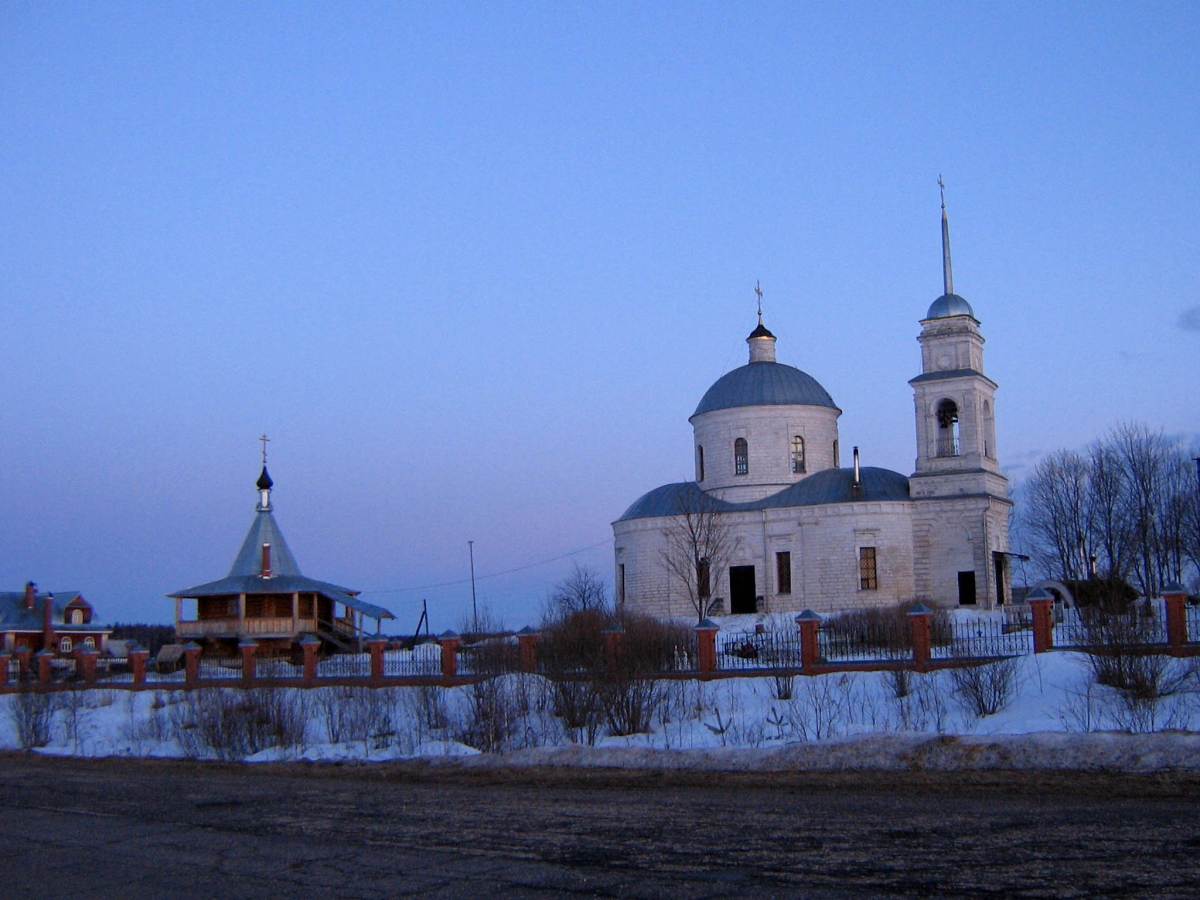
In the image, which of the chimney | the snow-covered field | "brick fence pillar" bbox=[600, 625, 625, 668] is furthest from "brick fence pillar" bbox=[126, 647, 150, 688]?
the chimney

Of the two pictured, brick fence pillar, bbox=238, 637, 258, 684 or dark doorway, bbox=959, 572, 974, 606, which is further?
dark doorway, bbox=959, 572, 974, 606

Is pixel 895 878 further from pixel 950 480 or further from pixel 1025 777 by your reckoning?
pixel 950 480

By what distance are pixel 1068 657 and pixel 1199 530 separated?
27817mm

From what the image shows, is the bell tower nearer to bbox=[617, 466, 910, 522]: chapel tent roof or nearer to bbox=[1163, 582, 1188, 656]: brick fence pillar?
bbox=[617, 466, 910, 522]: chapel tent roof

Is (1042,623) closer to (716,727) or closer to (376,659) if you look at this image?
(716,727)

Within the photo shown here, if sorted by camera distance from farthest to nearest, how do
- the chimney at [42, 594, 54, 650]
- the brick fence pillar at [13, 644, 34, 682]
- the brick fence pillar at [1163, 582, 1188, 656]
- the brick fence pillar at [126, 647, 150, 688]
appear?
1. the chimney at [42, 594, 54, 650]
2. the brick fence pillar at [13, 644, 34, 682]
3. the brick fence pillar at [126, 647, 150, 688]
4. the brick fence pillar at [1163, 582, 1188, 656]

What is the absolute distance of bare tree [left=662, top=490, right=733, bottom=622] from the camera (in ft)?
141

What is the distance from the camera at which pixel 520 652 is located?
2511 centimetres

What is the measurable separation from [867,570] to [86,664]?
22.8m

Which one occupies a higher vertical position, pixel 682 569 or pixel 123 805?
pixel 682 569

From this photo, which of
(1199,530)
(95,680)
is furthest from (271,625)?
(1199,530)

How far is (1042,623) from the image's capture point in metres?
23.4

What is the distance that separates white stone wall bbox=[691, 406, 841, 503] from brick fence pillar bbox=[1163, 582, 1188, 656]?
23061mm

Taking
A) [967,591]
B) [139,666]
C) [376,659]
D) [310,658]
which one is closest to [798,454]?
[967,591]
